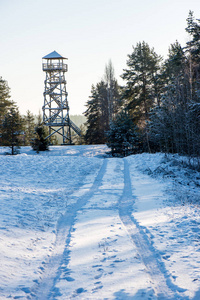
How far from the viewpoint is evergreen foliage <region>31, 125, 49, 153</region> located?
27.6m

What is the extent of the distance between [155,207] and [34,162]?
39.6ft

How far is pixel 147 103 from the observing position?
34.1m

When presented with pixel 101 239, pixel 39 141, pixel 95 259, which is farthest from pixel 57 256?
pixel 39 141

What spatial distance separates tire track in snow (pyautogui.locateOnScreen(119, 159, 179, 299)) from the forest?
8680mm

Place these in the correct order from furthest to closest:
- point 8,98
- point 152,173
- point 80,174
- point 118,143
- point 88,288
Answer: point 8,98, point 118,143, point 80,174, point 152,173, point 88,288

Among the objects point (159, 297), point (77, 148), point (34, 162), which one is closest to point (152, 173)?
point (34, 162)

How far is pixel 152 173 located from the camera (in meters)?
14.8

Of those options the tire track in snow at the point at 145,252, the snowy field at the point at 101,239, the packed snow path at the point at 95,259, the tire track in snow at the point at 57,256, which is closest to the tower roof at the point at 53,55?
the snowy field at the point at 101,239

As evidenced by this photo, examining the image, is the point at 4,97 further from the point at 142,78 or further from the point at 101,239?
the point at 101,239

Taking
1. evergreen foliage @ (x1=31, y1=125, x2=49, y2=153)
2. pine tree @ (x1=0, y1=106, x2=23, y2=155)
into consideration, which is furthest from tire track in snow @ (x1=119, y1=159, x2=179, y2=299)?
evergreen foliage @ (x1=31, y1=125, x2=49, y2=153)

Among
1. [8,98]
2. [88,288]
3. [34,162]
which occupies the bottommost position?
[88,288]

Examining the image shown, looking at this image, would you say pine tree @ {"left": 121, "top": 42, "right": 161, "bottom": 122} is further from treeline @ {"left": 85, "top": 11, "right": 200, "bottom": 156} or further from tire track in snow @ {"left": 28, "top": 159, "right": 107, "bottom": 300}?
tire track in snow @ {"left": 28, "top": 159, "right": 107, "bottom": 300}

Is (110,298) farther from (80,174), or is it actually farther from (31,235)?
(80,174)

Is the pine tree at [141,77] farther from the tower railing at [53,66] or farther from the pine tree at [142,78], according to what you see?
the tower railing at [53,66]
